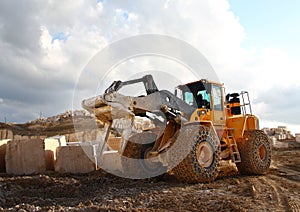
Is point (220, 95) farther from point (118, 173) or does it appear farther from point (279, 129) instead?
point (279, 129)

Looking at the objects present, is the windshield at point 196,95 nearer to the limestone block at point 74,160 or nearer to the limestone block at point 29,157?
the limestone block at point 74,160

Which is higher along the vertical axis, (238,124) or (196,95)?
(196,95)

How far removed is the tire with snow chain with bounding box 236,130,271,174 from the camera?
9.25 metres

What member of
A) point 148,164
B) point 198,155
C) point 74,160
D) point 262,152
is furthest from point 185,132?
point 262,152

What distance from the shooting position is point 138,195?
226 inches

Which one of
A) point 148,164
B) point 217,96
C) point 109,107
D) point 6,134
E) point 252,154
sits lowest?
point 148,164

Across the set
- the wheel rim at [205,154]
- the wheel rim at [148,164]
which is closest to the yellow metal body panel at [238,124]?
the wheel rim at [205,154]

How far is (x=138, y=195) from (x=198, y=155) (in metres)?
2.21

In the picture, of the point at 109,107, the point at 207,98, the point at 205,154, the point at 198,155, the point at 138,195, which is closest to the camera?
the point at 138,195

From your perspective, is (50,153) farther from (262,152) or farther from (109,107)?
(262,152)

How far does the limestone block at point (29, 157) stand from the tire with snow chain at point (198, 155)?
402 centimetres

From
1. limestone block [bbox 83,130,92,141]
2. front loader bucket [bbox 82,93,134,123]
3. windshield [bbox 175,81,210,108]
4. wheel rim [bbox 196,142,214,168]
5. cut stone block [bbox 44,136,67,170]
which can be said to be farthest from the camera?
limestone block [bbox 83,130,92,141]

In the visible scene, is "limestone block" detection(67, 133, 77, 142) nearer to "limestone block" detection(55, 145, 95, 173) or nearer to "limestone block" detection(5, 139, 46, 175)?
"limestone block" detection(5, 139, 46, 175)

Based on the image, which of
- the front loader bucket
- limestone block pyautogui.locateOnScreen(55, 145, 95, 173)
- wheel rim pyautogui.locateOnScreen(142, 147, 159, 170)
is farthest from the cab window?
limestone block pyautogui.locateOnScreen(55, 145, 95, 173)
